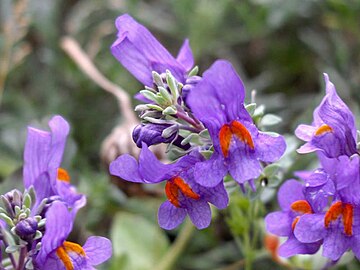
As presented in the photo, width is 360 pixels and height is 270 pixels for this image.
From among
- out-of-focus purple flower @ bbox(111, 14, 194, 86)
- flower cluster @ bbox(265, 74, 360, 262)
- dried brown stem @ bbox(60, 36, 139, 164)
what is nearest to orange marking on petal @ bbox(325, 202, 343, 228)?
flower cluster @ bbox(265, 74, 360, 262)

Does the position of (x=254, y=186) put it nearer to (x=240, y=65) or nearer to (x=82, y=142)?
(x=82, y=142)

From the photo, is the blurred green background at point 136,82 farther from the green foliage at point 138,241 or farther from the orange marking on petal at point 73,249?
the orange marking on petal at point 73,249

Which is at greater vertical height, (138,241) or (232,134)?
(232,134)

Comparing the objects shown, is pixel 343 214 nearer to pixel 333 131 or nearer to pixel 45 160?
pixel 333 131

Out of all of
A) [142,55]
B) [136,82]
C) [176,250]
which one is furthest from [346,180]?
[136,82]

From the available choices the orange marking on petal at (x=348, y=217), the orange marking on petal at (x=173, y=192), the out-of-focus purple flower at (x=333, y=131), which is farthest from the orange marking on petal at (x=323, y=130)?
the orange marking on petal at (x=173, y=192)

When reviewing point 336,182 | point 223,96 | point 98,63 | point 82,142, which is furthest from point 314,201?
point 98,63

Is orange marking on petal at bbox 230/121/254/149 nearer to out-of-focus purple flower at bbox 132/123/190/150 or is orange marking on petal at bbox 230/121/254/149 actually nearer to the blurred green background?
out-of-focus purple flower at bbox 132/123/190/150
